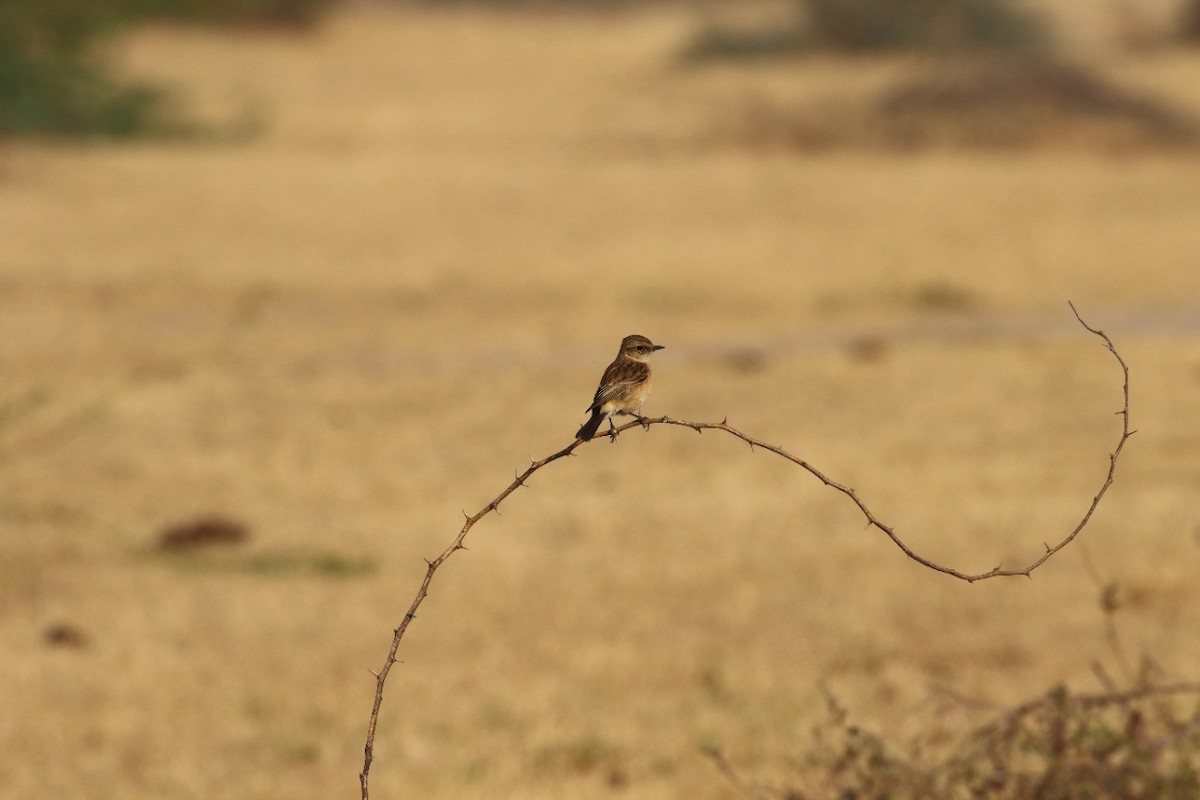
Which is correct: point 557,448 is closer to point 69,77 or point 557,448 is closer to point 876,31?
point 69,77

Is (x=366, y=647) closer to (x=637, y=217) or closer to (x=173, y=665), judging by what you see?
(x=173, y=665)

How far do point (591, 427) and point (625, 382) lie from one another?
430 millimetres

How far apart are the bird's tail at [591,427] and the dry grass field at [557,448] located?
146 centimetres

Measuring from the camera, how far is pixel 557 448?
1527 centimetres

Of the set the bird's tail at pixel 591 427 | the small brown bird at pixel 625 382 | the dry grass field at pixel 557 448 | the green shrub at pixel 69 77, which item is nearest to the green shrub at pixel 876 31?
the dry grass field at pixel 557 448

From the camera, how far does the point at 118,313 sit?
69.5ft

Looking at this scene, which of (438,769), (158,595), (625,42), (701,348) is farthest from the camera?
(625,42)

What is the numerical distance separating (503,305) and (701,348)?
11.9 ft

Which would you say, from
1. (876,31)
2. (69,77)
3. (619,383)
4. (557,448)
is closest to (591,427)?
(619,383)

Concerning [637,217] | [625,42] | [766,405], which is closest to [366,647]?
[766,405]

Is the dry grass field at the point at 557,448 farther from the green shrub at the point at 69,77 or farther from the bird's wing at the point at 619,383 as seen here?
the bird's wing at the point at 619,383

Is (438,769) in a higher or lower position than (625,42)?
higher

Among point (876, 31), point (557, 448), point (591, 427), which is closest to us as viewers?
point (591, 427)

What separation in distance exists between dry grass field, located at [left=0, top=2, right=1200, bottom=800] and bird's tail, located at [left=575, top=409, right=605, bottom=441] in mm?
1462
